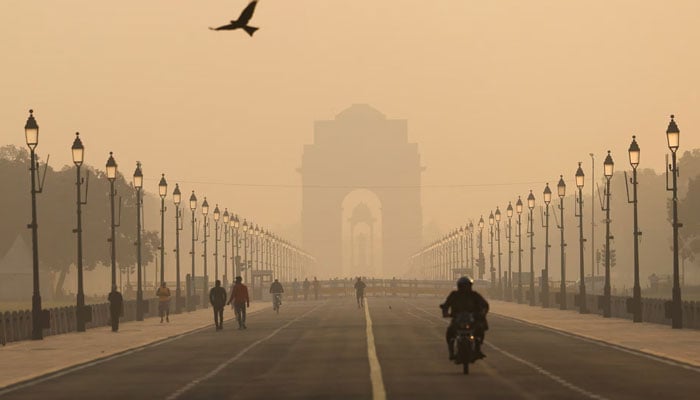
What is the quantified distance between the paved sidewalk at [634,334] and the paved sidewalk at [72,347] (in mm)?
13245

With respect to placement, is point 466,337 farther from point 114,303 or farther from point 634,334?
point 114,303

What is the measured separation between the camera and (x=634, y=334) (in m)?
52.1

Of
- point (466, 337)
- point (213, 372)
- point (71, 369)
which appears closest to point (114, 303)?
point (71, 369)

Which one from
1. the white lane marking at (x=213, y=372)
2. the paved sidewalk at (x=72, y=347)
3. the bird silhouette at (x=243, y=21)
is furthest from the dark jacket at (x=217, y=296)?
the bird silhouette at (x=243, y=21)

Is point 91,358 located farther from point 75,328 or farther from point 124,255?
point 124,255

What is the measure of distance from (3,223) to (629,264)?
83744 millimetres

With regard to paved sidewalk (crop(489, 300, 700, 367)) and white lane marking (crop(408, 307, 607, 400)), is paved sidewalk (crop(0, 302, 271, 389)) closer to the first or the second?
white lane marking (crop(408, 307, 607, 400))

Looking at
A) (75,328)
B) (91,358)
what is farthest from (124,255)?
(91,358)

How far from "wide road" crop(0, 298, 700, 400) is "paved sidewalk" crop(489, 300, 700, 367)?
2.85ft

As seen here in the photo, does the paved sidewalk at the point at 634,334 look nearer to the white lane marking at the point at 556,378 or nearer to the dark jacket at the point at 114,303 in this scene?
the white lane marking at the point at 556,378

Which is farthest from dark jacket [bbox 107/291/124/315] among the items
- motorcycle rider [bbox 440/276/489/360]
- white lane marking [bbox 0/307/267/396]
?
motorcycle rider [bbox 440/276/489/360]

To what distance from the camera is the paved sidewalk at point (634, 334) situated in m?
40.4

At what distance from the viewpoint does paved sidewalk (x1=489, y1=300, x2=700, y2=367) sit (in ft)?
132

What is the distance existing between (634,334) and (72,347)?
675 inches
